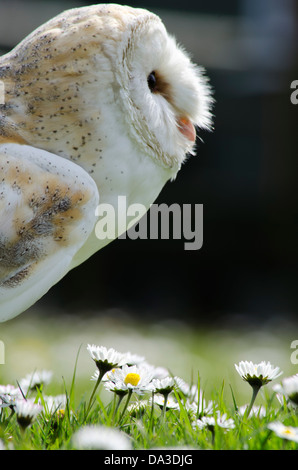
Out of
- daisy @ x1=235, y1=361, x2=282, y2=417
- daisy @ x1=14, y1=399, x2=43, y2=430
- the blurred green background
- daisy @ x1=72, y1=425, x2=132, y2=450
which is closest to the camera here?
daisy @ x1=72, y1=425, x2=132, y2=450

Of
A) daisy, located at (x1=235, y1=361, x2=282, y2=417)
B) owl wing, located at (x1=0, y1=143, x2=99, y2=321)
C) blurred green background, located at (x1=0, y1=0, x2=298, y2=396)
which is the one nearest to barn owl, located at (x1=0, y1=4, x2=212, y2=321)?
owl wing, located at (x1=0, y1=143, x2=99, y2=321)

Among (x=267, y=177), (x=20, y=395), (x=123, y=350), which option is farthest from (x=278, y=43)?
(x=20, y=395)

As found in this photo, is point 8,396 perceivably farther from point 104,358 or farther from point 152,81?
point 152,81

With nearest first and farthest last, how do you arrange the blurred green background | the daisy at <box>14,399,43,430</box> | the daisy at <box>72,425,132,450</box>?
the daisy at <box>72,425,132,450</box> < the daisy at <box>14,399,43,430</box> < the blurred green background

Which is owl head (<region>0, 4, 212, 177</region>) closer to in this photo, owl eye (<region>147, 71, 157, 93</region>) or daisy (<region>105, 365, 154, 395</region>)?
owl eye (<region>147, 71, 157, 93</region>)

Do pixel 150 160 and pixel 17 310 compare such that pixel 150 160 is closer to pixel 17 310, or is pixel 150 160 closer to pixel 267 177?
pixel 17 310

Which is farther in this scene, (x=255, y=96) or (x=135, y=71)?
(x=255, y=96)

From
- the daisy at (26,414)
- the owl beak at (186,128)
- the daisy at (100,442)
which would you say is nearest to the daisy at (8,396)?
the daisy at (26,414)
